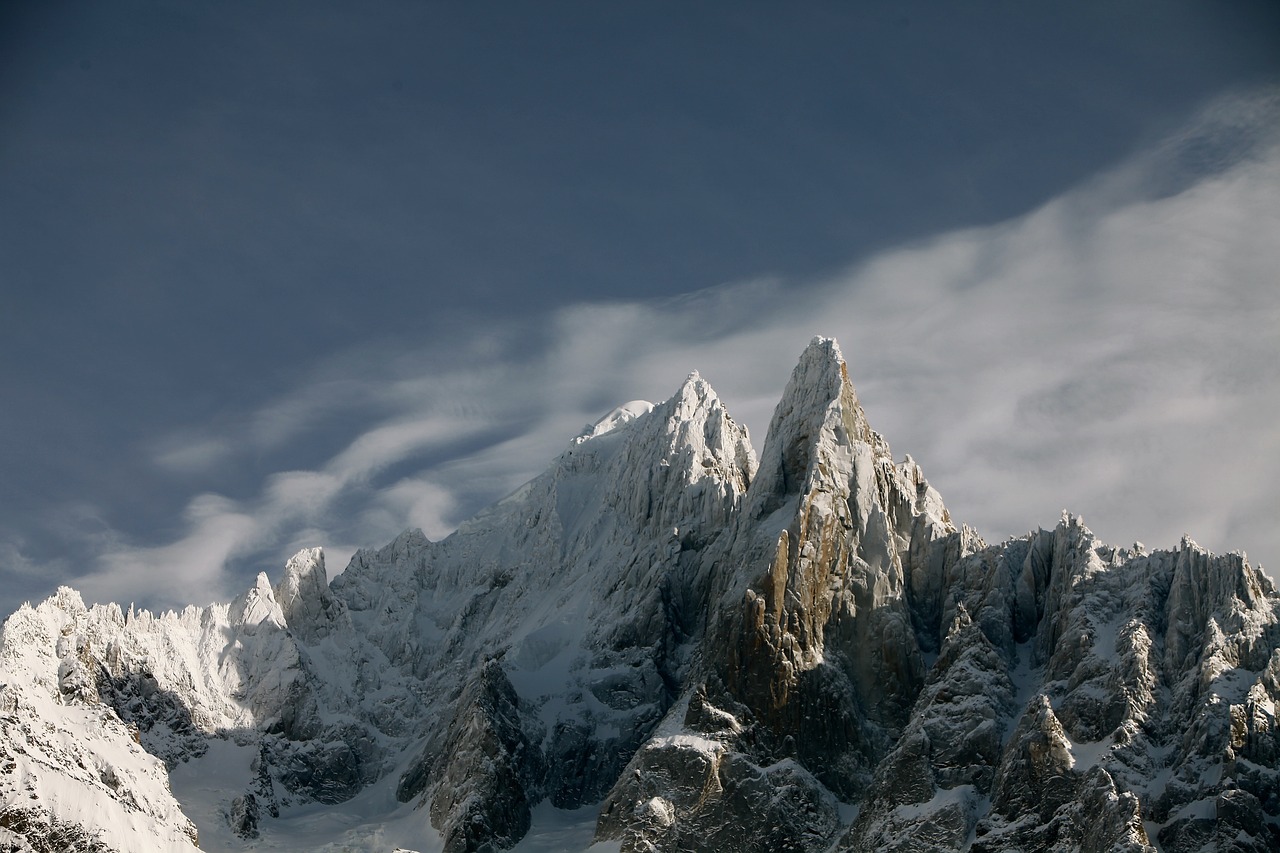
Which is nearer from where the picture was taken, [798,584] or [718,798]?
[718,798]

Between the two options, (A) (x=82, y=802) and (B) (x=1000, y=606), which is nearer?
(A) (x=82, y=802)

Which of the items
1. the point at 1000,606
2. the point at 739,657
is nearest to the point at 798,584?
the point at 739,657

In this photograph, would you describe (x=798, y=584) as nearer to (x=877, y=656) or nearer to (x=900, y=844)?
(x=877, y=656)

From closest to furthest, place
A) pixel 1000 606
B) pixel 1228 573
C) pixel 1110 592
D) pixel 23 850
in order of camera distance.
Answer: pixel 23 850 < pixel 1228 573 < pixel 1110 592 < pixel 1000 606

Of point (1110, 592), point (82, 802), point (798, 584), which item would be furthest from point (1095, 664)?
point (82, 802)

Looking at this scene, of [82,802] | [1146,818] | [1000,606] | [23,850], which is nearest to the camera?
[23,850]

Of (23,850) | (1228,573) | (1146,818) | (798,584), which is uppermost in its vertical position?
(798,584)

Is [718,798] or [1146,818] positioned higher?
[718,798]

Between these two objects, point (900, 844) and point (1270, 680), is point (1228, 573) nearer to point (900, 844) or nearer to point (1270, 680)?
point (1270, 680)

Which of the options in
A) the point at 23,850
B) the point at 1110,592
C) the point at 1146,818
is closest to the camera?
the point at 23,850
